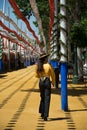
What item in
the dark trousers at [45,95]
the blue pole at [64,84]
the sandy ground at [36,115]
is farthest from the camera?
the blue pole at [64,84]

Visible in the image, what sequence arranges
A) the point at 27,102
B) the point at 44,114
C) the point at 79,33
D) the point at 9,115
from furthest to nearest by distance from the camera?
the point at 79,33 → the point at 27,102 → the point at 9,115 → the point at 44,114

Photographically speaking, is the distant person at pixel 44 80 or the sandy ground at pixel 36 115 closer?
the sandy ground at pixel 36 115

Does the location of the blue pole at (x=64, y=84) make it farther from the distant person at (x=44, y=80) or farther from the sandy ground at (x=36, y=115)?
the distant person at (x=44, y=80)

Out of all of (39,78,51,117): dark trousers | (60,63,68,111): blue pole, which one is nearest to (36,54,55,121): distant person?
(39,78,51,117): dark trousers

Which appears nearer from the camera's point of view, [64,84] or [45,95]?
[45,95]

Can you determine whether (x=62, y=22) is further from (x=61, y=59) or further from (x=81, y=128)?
(x=81, y=128)

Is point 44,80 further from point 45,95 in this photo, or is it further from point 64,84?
point 64,84

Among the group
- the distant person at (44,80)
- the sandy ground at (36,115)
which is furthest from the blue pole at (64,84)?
the distant person at (44,80)

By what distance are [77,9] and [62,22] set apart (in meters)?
13.9

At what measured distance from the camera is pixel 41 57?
1280 cm

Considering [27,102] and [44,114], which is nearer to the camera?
[44,114]

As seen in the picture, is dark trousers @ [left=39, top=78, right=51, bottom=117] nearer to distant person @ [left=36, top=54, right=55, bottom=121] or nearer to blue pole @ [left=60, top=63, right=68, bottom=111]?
distant person @ [left=36, top=54, right=55, bottom=121]

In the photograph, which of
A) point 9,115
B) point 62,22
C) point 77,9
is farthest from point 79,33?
point 9,115

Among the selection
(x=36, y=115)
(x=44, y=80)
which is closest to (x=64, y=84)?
(x=36, y=115)
